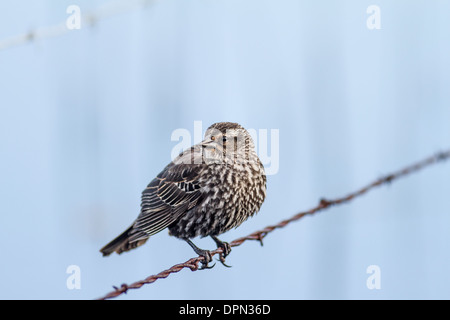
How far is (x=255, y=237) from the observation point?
287 cm

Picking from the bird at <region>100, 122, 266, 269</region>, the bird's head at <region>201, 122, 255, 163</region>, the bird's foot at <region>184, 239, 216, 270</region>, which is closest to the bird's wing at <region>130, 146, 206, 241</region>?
the bird at <region>100, 122, 266, 269</region>

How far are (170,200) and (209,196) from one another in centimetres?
27

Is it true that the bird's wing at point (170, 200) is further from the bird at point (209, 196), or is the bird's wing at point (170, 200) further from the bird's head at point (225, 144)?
the bird's head at point (225, 144)

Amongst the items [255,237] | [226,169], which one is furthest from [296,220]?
[226,169]

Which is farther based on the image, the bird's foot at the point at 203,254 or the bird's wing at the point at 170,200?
the bird's wing at the point at 170,200

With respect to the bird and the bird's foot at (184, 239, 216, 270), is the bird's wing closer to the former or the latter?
the bird

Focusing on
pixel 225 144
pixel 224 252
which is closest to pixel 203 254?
pixel 224 252

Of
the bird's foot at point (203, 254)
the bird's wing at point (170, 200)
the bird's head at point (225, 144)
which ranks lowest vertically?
the bird's foot at point (203, 254)

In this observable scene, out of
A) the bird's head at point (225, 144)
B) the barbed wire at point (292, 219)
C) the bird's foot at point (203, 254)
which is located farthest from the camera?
the bird's head at point (225, 144)

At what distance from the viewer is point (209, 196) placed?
3.43 metres

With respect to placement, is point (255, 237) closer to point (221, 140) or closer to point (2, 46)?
point (221, 140)

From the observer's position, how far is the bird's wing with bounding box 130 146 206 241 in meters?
3.44

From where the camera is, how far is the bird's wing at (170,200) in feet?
11.3

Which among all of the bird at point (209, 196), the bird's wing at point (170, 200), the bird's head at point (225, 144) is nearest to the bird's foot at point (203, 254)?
the bird at point (209, 196)
